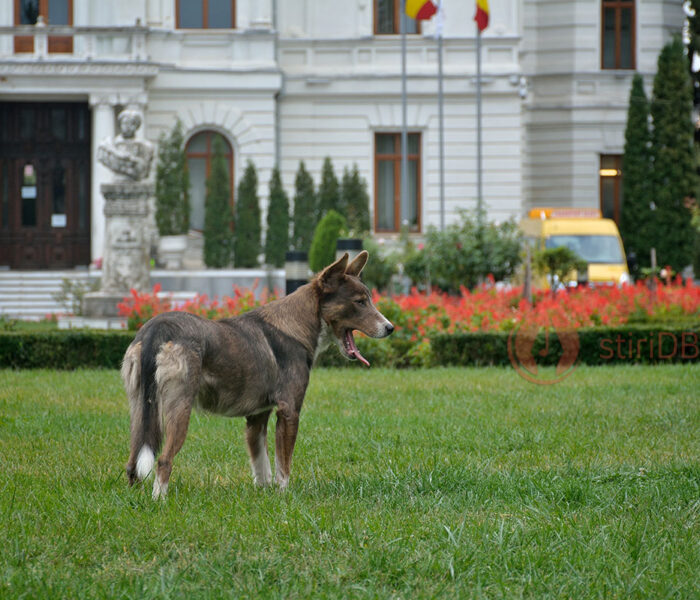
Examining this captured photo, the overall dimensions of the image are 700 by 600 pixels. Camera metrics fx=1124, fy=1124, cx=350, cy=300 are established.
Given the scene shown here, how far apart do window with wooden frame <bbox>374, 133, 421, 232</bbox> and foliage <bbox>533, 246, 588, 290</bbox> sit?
12.9 m

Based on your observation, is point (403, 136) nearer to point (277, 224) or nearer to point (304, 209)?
point (304, 209)

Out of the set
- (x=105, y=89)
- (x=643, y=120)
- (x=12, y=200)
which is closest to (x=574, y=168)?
(x=643, y=120)

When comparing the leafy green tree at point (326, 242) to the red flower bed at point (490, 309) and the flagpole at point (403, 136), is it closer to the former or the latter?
the red flower bed at point (490, 309)

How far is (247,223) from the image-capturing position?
2983 cm

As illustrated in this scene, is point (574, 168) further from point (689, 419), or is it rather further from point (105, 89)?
point (689, 419)

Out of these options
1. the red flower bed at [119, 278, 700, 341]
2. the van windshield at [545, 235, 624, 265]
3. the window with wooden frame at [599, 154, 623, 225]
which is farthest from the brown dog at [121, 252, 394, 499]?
the window with wooden frame at [599, 154, 623, 225]

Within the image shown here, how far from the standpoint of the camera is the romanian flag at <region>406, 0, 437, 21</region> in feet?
95.9

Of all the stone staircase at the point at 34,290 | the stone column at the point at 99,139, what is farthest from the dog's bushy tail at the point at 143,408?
the stone column at the point at 99,139

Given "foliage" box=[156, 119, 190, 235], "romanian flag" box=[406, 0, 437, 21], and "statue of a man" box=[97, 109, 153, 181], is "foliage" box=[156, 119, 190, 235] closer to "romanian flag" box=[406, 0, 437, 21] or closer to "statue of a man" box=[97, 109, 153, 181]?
"romanian flag" box=[406, 0, 437, 21]

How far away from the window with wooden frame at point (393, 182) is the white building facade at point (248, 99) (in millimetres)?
42

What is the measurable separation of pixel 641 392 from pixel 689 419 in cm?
187

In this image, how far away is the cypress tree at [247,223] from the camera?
29.7 m

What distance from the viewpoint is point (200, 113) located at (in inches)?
1227

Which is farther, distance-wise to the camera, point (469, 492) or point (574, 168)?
point (574, 168)
